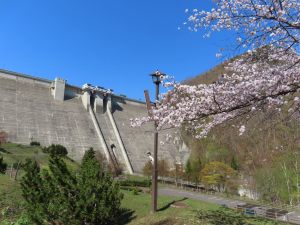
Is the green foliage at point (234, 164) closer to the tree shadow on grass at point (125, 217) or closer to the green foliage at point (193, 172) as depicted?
the green foliage at point (193, 172)

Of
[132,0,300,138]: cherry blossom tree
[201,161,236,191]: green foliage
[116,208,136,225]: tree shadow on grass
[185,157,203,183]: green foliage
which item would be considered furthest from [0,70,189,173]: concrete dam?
[132,0,300,138]: cherry blossom tree

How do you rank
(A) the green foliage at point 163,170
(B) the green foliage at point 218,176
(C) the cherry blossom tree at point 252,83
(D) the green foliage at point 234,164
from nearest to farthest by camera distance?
(C) the cherry blossom tree at point 252,83 < (B) the green foliage at point 218,176 < (A) the green foliage at point 163,170 < (D) the green foliage at point 234,164

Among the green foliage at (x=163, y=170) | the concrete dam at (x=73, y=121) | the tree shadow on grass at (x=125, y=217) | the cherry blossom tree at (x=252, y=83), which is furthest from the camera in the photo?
the green foliage at (x=163, y=170)

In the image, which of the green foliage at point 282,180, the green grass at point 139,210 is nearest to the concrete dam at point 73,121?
the green foliage at point 282,180

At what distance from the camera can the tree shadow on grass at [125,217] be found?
13.1 m

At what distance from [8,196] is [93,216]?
5708 mm

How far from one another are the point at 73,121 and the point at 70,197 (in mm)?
42021

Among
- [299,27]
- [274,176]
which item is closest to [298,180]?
[274,176]

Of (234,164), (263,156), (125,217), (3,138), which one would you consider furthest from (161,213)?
(263,156)

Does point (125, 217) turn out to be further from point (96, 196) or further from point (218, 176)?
point (218, 176)

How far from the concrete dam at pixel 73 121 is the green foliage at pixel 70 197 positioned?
32.9m

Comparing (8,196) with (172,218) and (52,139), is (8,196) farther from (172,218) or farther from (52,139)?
(52,139)

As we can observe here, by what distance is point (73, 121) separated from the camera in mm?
52062

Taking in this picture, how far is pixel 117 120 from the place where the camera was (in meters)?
60.7
